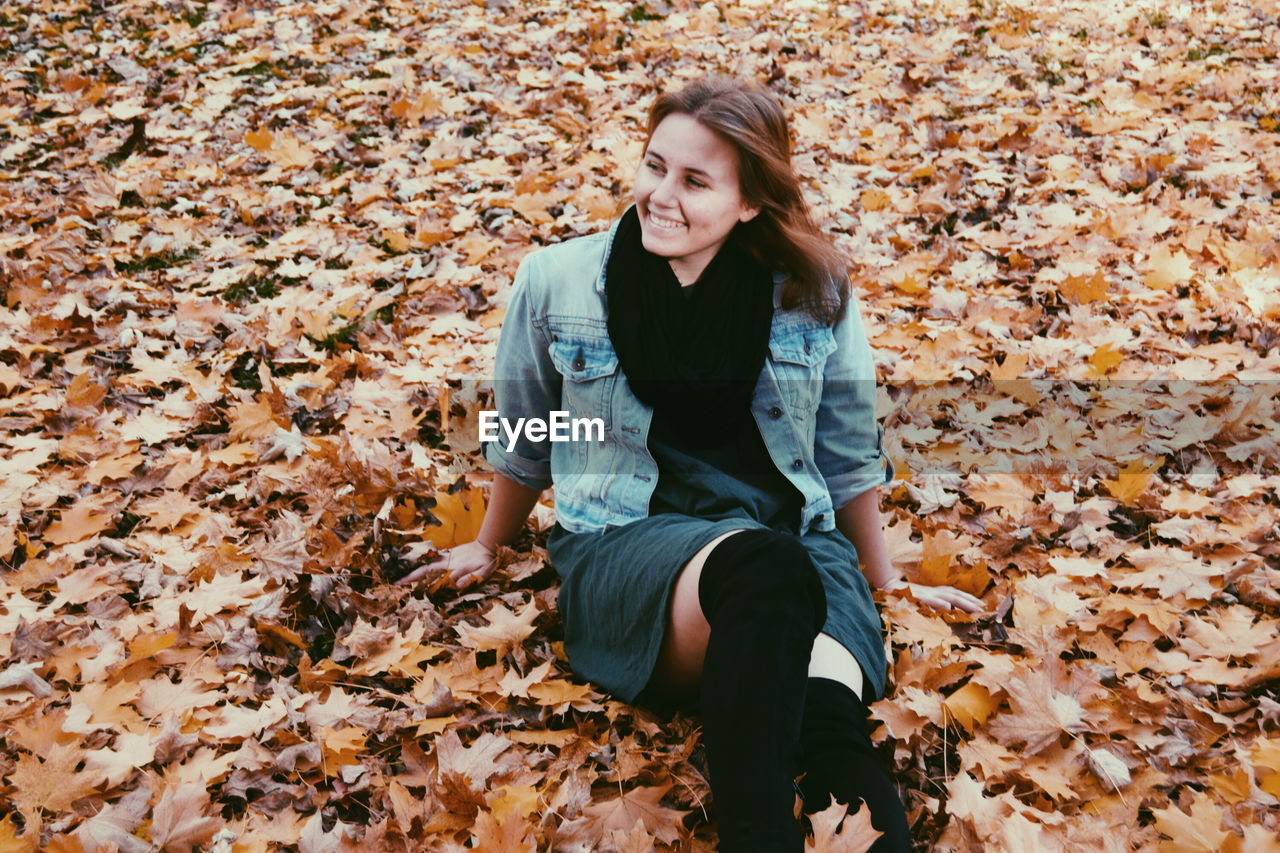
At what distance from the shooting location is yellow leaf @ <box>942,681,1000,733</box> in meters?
2.12

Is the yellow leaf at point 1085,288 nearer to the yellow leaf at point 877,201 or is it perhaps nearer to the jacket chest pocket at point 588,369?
the yellow leaf at point 877,201

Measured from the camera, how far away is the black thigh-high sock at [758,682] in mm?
1557

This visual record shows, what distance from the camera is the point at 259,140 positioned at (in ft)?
17.2

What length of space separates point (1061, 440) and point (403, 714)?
7.42 feet

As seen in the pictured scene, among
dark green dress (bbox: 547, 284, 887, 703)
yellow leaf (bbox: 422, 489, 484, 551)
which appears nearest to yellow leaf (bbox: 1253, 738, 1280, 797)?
dark green dress (bbox: 547, 284, 887, 703)

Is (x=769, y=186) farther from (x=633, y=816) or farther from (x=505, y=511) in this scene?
(x=633, y=816)

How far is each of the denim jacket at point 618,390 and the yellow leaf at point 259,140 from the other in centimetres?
367

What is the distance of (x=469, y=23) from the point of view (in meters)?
6.88

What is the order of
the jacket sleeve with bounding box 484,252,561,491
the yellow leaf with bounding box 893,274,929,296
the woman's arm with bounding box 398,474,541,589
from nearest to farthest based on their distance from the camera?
the jacket sleeve with bounding box 484,252,561,491 → the woman's arm with bounding box 398,474,541,589 → the yellow leaf with bounding box 893,274,929,296

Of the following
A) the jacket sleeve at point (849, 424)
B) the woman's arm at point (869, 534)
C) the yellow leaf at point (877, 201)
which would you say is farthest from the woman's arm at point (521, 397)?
the yellow leaf at point (877, 201)

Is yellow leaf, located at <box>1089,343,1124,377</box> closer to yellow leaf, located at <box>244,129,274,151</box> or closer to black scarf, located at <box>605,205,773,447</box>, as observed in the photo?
black scarf, located at <box>605,205,773,447</box>

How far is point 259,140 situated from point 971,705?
479 cm

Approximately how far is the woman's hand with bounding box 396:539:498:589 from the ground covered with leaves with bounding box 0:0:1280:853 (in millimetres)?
57

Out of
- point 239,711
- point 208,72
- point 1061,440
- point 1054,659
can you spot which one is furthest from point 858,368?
point 208,72
